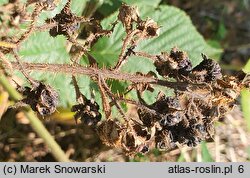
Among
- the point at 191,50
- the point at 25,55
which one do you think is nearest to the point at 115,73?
the point at 25,55

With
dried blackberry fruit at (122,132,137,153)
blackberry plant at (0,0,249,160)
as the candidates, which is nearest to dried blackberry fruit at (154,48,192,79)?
blackberry plant at (0,0,249,160)

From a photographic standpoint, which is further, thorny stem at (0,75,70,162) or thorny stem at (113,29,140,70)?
thorny stem at (0,75,70,162)

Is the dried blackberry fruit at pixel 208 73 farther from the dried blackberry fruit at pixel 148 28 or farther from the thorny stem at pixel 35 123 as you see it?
the thorny stem at pixel 35 123

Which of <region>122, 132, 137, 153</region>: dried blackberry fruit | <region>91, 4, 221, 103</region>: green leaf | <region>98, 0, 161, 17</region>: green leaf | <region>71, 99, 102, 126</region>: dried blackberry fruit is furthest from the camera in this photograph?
<region>98, 0, 161, 17</region>: green leaf

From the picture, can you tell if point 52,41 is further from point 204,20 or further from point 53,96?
point 204,20

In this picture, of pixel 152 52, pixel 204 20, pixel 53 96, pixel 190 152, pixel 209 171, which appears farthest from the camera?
pixel 204 20

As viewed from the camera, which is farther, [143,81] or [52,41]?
[52,41]

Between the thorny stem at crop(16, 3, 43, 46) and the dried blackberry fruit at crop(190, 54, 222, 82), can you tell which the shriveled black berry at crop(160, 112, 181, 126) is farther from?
the thorny stem at crop(16, 3, 43, 46)

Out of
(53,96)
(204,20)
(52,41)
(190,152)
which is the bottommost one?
(53,96)
